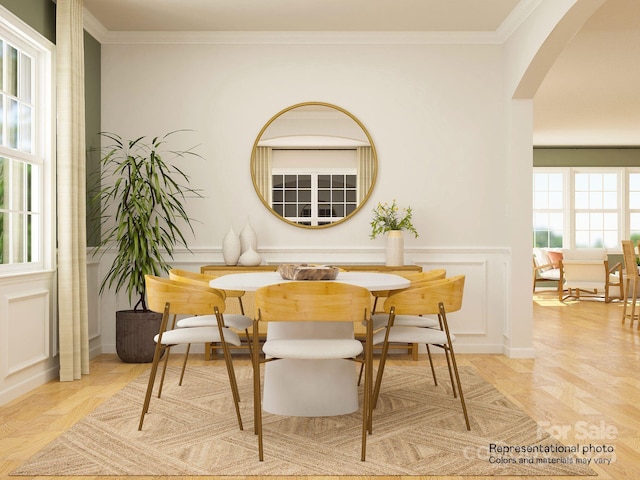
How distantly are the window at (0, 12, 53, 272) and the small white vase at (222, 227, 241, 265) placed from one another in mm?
1418

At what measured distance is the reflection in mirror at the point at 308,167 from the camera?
5516 millimetres

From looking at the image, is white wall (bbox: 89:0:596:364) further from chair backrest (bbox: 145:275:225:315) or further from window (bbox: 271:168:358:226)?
chair backrest (bbox: 145:275:225:315)

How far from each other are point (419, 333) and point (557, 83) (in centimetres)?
506

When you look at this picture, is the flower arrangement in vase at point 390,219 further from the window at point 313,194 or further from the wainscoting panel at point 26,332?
the wainscoting panel at point 26,332

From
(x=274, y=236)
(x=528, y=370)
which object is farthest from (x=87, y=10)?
(x=528, y=370)

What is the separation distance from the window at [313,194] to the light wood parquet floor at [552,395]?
4.78 ft

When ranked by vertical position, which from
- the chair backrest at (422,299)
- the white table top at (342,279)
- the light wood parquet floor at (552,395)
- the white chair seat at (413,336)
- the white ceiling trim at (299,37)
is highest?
the white ceiling trim at (299,37)

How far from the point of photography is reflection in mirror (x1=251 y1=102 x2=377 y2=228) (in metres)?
5.52

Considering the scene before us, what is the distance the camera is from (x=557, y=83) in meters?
7.27

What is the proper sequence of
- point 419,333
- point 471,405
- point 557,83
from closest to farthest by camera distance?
point 419,333, point 471,405, point 557,83

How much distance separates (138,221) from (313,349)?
2626mm

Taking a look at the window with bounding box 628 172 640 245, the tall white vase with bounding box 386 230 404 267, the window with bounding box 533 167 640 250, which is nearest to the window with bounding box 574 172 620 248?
the window with bounding box 533 167 640 250

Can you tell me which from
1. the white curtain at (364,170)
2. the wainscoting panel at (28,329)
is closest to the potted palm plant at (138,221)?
the wainscoting panel at (28,329)

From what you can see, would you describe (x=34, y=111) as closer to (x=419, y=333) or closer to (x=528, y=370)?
(x=419, y=333)
